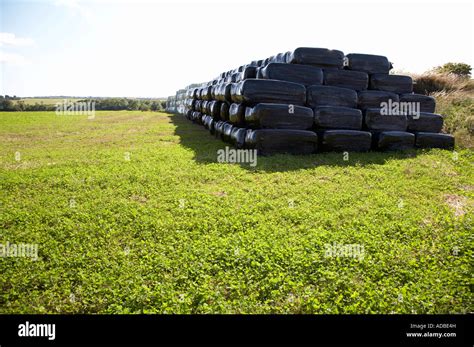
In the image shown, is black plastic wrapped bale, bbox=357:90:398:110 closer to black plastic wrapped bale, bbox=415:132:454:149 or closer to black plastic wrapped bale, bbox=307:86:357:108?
black plastic wrapped bale, bbox=307:86:357:108

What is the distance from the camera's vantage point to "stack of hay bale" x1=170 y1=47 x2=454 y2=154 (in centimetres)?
1096

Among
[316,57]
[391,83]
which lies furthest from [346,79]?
[391,83]

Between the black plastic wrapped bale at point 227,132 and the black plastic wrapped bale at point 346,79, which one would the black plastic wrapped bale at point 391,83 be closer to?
the black plastic wrapped bale at point 346,79

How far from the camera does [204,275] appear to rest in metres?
4.27

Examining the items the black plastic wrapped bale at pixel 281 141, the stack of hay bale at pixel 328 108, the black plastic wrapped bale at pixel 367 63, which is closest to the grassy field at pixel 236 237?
the black plastic wrapped bale at pixel 281 141

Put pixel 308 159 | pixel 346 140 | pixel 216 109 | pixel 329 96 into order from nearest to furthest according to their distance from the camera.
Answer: pixel 308 159 → pixel 346 140 → pixel 329 96 → pixel 216 109

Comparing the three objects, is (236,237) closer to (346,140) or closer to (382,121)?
(346,140)

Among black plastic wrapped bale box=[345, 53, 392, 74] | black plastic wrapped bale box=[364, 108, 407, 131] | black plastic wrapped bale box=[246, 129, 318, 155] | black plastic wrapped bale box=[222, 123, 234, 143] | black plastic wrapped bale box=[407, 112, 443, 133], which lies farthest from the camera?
black plastic wrapped bale box=[222, 123, 234, 143]

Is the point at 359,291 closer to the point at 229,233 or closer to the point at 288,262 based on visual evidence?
the point at 288,262

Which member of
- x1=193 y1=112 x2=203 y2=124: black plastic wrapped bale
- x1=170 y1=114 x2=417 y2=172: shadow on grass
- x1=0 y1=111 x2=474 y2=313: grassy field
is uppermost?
x1=193 y1=112 x2=203 y2=124: black plastic wrapped bale

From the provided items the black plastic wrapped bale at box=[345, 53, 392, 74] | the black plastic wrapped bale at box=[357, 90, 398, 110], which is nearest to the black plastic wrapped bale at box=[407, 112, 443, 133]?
the black plastic wrapped bale at box=[357, 90, 398, 110]

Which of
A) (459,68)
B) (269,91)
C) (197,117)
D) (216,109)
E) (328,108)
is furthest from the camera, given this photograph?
(459,68)

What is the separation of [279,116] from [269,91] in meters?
0.96

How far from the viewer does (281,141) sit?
427 inches
